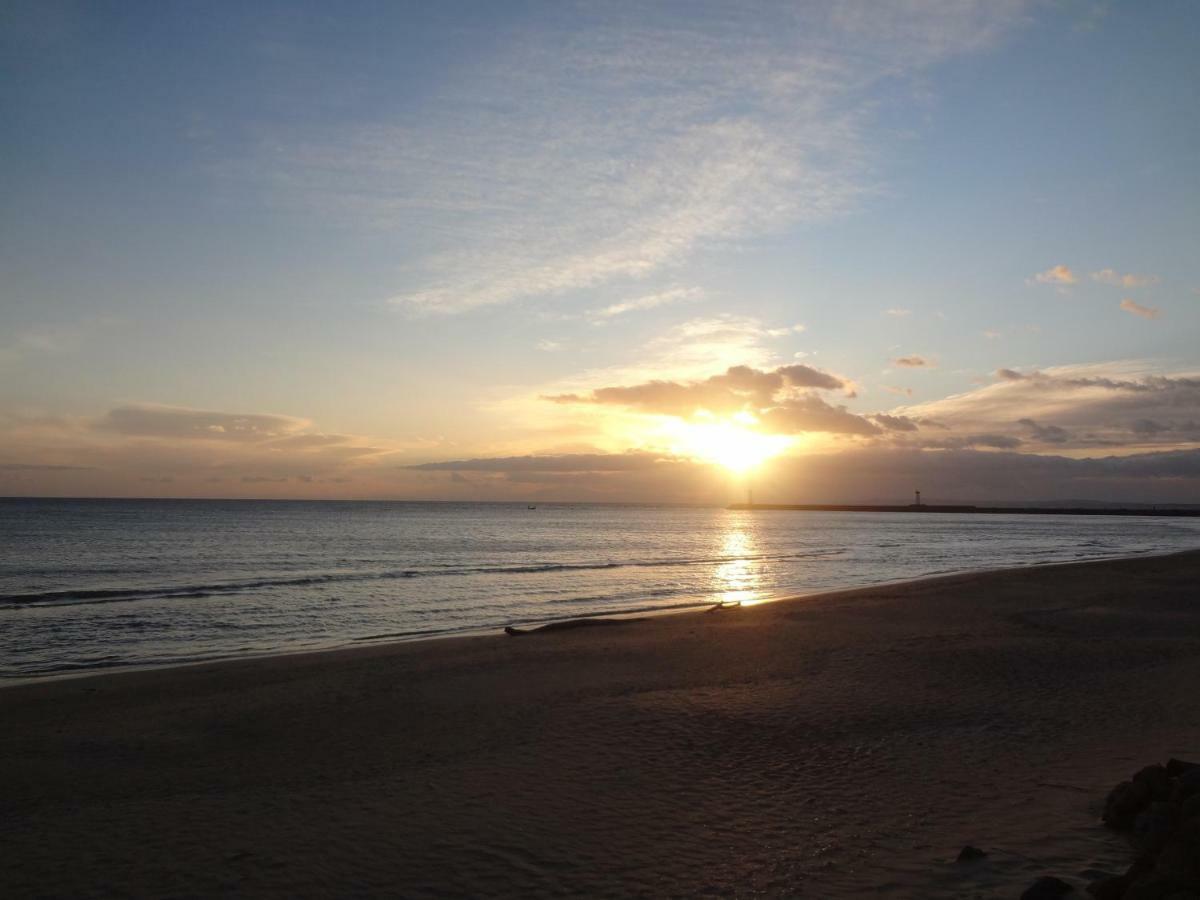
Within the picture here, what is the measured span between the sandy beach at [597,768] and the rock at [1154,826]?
0.21m

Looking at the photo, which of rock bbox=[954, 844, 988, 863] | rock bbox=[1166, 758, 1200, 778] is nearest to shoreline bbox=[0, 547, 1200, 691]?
rock bbox=[954, 844, 988, 863]

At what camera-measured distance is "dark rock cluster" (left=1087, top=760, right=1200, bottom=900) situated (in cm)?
505

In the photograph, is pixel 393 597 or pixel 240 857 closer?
pixel 240 857

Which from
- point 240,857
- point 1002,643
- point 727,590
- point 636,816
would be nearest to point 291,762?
point 240,857

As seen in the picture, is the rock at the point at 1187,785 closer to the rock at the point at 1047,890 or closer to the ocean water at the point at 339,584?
the rock at the point at 1047,890

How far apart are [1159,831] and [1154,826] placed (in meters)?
A: 0.47

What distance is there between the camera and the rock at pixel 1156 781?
280 inches

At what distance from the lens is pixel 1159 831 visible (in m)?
6.24

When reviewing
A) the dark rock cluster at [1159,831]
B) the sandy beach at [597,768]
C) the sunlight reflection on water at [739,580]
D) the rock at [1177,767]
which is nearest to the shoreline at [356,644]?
the sandy beach at [597,768]

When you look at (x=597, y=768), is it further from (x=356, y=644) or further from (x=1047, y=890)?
(x=356, y=644)

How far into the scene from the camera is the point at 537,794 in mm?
8617

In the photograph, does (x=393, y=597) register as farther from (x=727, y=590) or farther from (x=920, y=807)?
(x=920, y=807)

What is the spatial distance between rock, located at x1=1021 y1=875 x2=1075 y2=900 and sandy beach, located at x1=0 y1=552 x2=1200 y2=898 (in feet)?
1.29

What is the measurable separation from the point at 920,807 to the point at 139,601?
94.6ft
